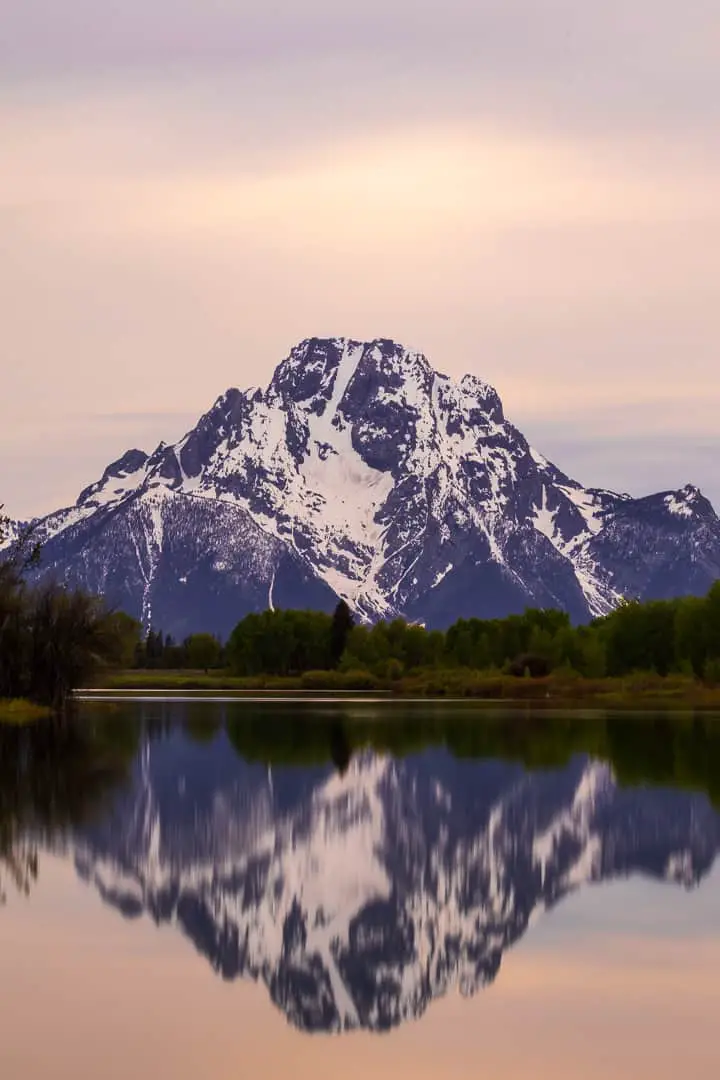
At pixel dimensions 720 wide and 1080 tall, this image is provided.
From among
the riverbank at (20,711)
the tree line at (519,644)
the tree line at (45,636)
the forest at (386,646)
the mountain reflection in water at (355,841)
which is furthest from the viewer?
the tree line at (519,644)

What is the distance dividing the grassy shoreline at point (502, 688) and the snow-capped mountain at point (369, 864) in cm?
6583

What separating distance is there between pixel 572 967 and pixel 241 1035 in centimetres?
460

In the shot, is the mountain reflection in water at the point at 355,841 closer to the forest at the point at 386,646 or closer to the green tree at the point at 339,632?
the forest at the point at 386,646

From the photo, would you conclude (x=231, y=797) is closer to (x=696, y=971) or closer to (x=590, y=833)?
(x=590, y=833)

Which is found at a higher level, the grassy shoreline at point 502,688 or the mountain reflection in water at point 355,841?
the grassy shoreline at point 502,688

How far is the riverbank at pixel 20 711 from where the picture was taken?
76.7 meters

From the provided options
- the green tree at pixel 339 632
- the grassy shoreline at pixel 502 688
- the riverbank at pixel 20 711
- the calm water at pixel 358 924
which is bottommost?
the calm water at pixel 358 924

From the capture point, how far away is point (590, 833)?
105 ft

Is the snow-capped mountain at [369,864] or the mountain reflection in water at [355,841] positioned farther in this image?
the mountain reflection in water at [355,841]

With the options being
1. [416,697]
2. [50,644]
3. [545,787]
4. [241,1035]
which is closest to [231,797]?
[545,787]

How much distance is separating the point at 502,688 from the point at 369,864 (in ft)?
355

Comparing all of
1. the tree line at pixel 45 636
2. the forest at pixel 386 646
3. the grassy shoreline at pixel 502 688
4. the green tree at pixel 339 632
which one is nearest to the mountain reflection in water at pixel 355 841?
the tree line at pixel 45 636

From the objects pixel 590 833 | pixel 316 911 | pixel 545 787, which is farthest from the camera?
pixel 545 787

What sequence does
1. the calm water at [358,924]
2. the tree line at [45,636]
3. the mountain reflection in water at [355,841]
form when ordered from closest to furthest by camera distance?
the calm water at [358,924] < the mountain reflection in water at [355,841] < the tree line at [45,636]
